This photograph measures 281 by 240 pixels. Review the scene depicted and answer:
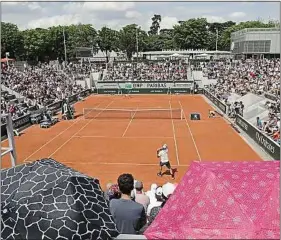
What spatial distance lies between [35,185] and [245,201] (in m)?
2.36

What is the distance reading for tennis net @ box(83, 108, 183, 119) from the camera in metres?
32.4

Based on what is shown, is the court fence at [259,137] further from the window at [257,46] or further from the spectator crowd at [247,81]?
the window at [257,46]

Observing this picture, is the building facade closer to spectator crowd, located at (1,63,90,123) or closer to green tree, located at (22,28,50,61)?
spectator crowd, located at (1,63,90,123)

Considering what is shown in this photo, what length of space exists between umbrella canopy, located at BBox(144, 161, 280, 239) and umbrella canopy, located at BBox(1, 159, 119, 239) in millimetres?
614

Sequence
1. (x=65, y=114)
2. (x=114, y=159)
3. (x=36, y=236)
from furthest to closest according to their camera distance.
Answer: (x=65, y=114) < (x=114, y=159) < (x=36, y=236)

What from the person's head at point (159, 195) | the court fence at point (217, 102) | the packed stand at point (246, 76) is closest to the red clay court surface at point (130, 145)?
the court fence at point (217, 102)

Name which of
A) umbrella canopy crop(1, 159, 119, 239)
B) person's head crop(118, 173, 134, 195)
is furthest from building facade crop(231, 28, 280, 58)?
umbrella canopy crop(1, 159, 119, 239)

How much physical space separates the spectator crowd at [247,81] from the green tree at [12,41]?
4957 centimetres

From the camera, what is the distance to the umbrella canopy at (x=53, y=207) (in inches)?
139

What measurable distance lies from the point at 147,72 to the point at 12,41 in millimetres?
42921

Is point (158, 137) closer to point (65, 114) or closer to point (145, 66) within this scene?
point (65, 114)

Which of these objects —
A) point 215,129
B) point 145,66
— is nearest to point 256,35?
point 145,66

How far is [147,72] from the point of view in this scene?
5812 cm

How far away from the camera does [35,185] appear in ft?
13.4
